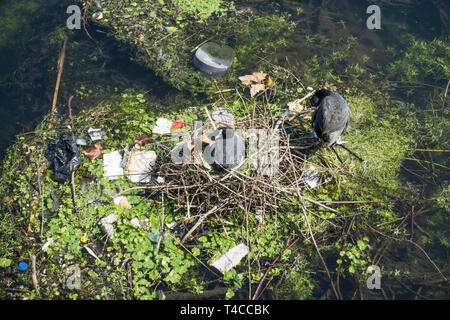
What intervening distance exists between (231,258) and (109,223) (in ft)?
5.24

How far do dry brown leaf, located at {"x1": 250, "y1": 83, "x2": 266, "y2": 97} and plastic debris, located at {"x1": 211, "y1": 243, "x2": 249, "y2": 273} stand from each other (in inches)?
105

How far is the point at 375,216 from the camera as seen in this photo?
13.3ft

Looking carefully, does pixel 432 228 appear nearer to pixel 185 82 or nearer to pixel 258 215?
pixel 258 215

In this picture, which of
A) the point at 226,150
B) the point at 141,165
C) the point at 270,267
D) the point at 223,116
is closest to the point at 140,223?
the point at 141,165

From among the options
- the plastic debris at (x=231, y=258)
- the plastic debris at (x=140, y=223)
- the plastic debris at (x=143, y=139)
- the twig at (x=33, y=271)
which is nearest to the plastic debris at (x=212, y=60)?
the plastic debris at (x=143, y=139)

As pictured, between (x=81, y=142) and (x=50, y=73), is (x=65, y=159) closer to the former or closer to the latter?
(x=81, y=142)

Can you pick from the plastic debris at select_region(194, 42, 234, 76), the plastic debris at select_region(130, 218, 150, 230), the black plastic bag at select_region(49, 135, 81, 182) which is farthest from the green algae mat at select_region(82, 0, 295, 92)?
the plastic debris at select_region(130, 218, 150, 230)

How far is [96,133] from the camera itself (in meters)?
4.40

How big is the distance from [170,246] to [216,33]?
165 inches

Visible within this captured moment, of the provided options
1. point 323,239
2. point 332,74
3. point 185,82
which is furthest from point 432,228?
point 185,82

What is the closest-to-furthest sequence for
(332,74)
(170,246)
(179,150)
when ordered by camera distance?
(170,246) < (179,150) < (332,74)

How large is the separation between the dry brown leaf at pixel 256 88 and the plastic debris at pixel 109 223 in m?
2.99

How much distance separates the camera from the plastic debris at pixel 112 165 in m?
4.00

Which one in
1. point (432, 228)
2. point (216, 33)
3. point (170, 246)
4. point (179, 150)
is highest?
point (216, 33)
